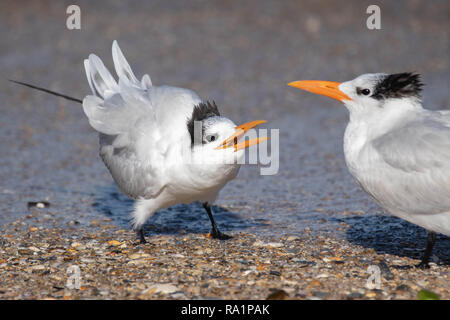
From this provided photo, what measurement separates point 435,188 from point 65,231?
Answer: 3.15 m

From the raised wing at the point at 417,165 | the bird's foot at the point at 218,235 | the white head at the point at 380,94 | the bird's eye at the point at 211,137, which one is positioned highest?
the white head at the point at 380,94

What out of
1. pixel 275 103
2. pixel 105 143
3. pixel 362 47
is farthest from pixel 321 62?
pixel 105 143

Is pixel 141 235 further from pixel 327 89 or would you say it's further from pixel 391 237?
pixel 391 237

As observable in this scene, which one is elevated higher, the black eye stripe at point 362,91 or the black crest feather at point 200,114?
the black eye stripe at point 362,91

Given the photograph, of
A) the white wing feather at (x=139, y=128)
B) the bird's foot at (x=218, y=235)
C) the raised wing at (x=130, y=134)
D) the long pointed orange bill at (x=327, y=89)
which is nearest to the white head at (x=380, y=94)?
the long pointed orange bill at (x=327, y=89)

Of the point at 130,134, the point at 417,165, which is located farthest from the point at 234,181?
the point at 417,165

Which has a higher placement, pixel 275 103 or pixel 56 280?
pixel 275 103

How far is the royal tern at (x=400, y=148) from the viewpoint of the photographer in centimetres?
425

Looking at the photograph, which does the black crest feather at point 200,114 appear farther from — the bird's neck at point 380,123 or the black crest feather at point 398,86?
the black crest feather at point 398,86

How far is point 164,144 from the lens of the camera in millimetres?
4922

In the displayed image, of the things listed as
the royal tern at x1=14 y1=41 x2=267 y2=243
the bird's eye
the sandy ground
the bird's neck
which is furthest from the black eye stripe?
the sandy ground

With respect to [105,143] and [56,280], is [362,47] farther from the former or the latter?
[56,280]

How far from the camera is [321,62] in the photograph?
11.9 m
